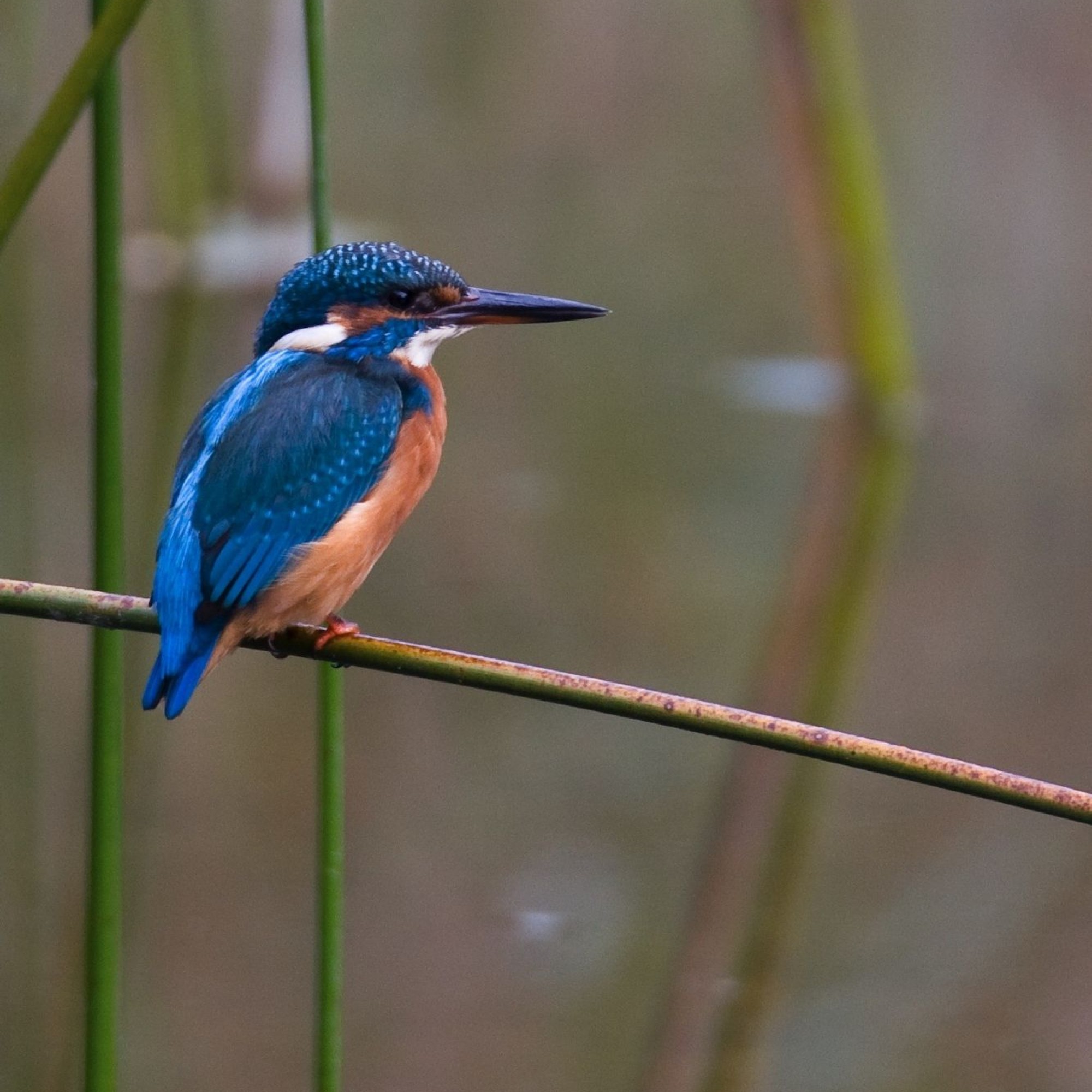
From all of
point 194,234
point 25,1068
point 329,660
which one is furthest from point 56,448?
point 329,660

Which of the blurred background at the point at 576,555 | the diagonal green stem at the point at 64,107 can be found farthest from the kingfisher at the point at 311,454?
the blurred background at the point at 576,555

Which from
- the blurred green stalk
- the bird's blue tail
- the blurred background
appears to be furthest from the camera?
the blurred green stalk

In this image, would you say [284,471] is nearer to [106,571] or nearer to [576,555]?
[106,571]

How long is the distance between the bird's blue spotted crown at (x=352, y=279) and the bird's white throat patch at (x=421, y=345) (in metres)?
0.06

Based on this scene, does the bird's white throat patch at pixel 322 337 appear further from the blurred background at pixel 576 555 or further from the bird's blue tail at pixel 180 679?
the blurred background at pixel 576 555

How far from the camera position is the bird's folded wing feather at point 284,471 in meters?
1.82

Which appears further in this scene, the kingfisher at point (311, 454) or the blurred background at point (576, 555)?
the blurred background at point (576, 555)

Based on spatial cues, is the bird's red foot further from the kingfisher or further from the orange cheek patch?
the orange cheek patch

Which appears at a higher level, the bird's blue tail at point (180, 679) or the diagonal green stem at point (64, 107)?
the diagonal green stem at point (64, 107)

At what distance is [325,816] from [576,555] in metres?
2.13

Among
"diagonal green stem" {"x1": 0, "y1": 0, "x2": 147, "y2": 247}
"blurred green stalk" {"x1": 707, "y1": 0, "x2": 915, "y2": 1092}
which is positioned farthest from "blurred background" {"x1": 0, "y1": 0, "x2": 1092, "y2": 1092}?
"diagonal green stem" {"x1": 0, "y1": 0, "x2": 147, "y2": 247}

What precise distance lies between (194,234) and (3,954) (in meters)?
3.18

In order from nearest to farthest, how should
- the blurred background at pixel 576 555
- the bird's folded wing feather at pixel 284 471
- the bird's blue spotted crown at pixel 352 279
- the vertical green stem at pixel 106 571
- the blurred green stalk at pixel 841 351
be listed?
1. the vertical green stem at pixel 106 571
2. the bird's folded wing feather at pixel 284 471
3. the bird's blue spotted crown at pixel 352 279
4. the blurred background at pixel 576 555
5. the blurred green stalk at pixel 841 351

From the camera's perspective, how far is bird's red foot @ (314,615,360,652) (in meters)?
1.77
